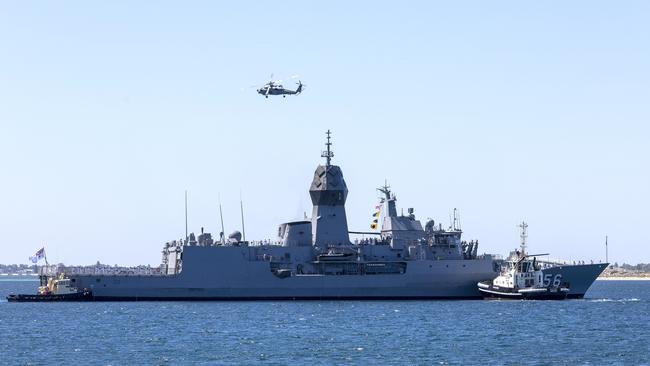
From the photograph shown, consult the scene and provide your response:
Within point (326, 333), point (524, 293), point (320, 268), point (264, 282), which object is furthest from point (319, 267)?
point (326, 333)

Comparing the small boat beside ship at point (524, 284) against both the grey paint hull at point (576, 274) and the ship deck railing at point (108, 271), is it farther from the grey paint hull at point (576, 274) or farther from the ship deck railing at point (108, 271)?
the ship deck railing at point (108, 271)

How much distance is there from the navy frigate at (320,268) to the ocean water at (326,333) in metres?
1.22

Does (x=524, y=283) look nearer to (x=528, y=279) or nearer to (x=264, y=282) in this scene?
(x=528, y=279)

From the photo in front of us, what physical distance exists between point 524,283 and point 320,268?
12088 mm

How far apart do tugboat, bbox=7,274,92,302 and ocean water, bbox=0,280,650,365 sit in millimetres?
1108

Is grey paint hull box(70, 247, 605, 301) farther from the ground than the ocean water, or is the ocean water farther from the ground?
grey paint hull box(70, 247, 605, 301)

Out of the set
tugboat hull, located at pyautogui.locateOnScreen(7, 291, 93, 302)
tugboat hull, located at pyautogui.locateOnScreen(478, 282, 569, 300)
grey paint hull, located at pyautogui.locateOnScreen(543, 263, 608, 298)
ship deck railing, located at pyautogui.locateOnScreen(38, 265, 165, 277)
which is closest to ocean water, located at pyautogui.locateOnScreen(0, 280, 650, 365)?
tugboat hull, located at pyautogui.locateOnScreen(478, 282, 569, 300)

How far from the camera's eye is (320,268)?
64.9 metres

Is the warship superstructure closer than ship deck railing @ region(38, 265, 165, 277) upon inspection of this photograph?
Yes

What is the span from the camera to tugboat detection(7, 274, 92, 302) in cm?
6494

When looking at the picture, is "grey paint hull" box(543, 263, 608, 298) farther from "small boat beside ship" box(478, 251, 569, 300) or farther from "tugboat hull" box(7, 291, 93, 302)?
"tugboat hull" box(7, 291, 93, 302)

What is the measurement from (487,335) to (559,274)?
2164cm

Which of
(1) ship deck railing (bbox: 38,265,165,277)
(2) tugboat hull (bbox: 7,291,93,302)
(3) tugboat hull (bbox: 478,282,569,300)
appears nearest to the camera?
(3) tugboat hull (bbox: 478,282,569,300)

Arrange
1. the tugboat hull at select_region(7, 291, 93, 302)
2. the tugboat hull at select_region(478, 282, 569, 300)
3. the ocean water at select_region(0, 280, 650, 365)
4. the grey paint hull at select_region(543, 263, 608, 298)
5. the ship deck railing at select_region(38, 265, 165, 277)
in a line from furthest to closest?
the ship deck railing at select_region(38, 265, 165, 277) → the tugboat hull at select_region(7, 291, 93, 302) → the grey paint hull at select_region(543, 263, 608, 298) → the tugboat hull at select_region(478, 282, 569, 300) → the ocean water at select_region(0, 280, 650, 365)
